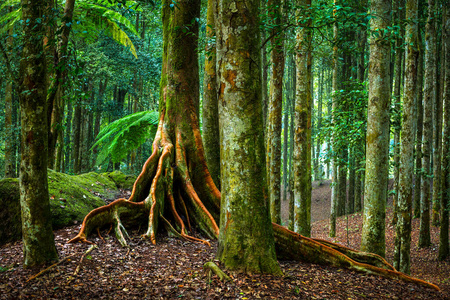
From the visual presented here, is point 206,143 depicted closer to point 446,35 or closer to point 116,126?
point 116,126

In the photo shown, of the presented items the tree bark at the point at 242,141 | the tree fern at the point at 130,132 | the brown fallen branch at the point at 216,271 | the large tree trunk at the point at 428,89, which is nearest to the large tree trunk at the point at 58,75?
the tree bark at the point at 242,141

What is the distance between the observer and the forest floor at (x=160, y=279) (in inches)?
150

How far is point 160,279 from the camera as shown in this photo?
4.33m

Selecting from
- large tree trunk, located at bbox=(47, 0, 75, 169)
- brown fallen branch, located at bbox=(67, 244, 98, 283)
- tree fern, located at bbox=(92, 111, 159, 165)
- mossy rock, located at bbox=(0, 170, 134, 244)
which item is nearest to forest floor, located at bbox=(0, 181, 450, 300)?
brown fallen branch, located at bbox=(67, 244, 98, 283)

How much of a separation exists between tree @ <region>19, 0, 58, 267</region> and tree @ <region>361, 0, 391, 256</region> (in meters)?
5.33

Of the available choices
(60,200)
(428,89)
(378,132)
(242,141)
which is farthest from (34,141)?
(428,89)

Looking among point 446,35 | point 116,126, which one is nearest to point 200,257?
point 116,126

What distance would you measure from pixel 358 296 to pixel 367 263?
59.2 inches

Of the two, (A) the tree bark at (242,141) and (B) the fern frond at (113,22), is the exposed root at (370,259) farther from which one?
(B) the fern frond at (113,22)

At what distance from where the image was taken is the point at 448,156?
30.4 feet

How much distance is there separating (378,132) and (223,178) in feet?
10.7

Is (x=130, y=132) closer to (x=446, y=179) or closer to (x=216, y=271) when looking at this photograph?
(x=216, y=271)

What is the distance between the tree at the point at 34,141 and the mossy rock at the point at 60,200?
2173 millimetres

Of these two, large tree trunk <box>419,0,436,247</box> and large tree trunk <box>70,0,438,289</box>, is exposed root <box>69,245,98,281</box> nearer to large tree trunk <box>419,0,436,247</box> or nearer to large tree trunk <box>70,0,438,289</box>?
large tree trunk <box>70,0,438,289</box>
